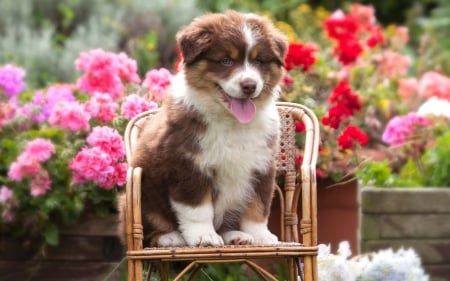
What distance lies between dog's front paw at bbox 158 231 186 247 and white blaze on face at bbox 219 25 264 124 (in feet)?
1.76

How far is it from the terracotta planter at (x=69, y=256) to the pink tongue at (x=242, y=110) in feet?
5.08

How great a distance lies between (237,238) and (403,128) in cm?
237

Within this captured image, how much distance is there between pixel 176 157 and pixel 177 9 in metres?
5.89

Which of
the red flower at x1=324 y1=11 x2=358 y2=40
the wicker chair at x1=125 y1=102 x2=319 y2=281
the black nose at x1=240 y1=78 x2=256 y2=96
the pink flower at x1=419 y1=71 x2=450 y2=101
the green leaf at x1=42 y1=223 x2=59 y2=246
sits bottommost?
the wicker chair at x1=125 y1=102 x2=319 y2=281

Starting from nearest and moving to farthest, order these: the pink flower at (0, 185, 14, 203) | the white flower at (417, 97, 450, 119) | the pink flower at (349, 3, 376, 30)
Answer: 1. the pink flower at (0, 185, 14, 203)
2. the white flower at (417, 97, 450, 119)
3. the pink flower at (349, 3, 376, 30)

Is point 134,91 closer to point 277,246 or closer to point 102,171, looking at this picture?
point 102,171

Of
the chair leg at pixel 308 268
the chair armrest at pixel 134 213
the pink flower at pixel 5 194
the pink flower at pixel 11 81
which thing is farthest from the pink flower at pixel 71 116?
the chair leg at pixel 308 268

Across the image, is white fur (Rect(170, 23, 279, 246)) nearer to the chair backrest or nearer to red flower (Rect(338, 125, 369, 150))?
the chair backrest

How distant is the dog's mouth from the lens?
4.14 metres

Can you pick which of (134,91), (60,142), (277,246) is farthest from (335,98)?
(277,246)

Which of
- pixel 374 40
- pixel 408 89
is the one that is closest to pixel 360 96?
pixel 408 89

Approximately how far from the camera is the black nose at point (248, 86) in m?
4.04

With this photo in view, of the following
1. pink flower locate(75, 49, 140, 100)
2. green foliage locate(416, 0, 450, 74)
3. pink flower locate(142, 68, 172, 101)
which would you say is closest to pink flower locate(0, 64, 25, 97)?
pink flower locate(75, 49, 140, 100)

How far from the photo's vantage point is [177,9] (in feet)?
32.5
